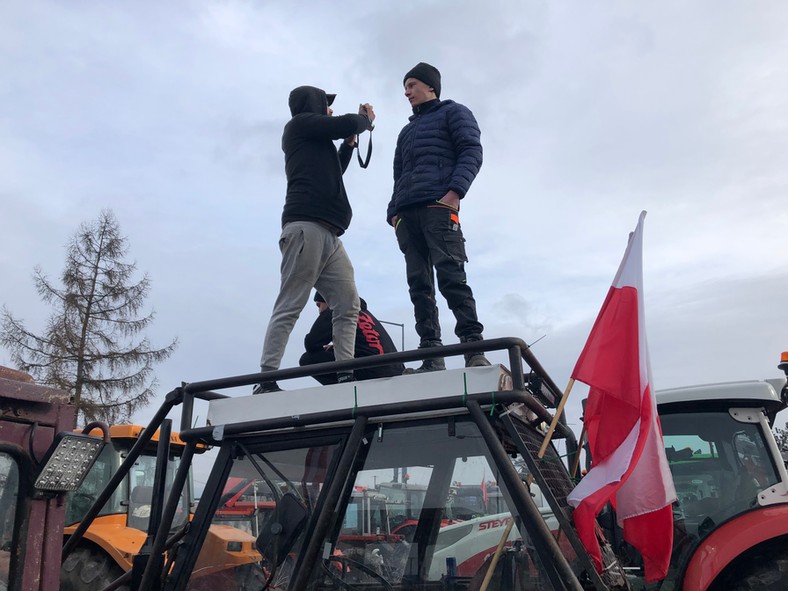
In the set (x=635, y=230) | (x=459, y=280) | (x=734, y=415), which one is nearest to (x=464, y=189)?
(x=459, y=280)

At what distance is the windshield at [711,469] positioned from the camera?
213 inches

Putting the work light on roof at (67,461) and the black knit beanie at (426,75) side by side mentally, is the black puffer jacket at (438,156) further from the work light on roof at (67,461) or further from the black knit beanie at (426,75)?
the work light on roof at (67,461)

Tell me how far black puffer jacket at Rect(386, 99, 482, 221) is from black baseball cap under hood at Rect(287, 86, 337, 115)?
23.6 inches

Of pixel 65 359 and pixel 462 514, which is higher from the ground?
pixel 65 359

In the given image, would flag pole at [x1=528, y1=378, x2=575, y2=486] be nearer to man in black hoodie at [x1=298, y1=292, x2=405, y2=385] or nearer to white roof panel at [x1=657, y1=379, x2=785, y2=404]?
man in black hoodie at [x1=298, y1=292, x2=405, y2=385]

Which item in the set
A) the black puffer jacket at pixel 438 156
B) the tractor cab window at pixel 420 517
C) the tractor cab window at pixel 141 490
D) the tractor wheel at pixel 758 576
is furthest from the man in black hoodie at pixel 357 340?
the tractor cab window at pixel 141 490

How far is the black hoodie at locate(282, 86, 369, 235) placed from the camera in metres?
4.62

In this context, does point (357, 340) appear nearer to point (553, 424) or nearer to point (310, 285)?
point (310, 285)

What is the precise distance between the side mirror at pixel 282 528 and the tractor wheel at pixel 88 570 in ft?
15.6

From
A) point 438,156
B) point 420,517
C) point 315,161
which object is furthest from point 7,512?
point 438,156

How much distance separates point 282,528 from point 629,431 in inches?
60.1

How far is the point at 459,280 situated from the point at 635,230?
1.01 meters

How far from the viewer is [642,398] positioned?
3332 millimetres

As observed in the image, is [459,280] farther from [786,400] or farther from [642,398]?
[786,400]
